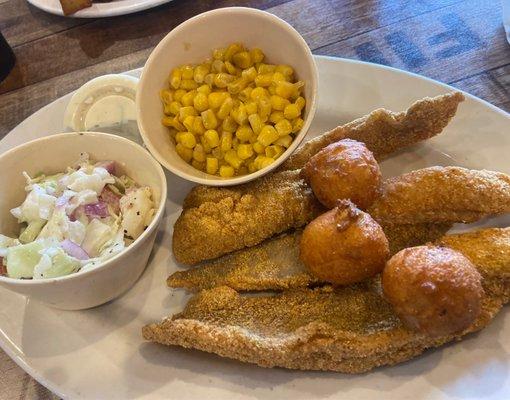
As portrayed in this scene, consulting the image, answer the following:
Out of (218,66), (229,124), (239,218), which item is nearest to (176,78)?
(218,66)

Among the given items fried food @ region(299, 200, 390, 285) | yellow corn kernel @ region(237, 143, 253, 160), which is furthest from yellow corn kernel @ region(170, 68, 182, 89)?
fried food @ region(299, 200, 390, 285)

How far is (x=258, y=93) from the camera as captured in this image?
1.88m

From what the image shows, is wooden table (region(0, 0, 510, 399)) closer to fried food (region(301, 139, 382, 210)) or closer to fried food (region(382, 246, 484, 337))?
fried food (region(301, 139, 382, 210))

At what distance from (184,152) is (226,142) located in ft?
0.54

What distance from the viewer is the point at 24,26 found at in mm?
2803

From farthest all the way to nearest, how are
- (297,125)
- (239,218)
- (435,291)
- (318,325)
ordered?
1. (297,125)
2. (239,218)
3. (318,325)
4. (435,291)

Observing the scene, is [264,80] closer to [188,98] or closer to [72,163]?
[188,98]

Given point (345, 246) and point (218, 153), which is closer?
point (345, 246)

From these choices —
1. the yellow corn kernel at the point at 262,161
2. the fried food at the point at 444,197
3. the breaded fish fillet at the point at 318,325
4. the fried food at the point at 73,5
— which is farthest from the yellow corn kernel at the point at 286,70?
the fried food at the point at 73,5

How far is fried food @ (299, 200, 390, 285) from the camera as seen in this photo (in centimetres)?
153

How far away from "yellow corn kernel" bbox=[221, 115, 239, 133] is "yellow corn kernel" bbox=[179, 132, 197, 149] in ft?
0.40

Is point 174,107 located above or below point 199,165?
above

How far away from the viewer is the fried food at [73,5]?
2.64m

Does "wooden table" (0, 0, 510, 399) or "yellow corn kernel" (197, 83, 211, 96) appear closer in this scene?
"yellow corn kernel" (197, 83, 211, 96)
